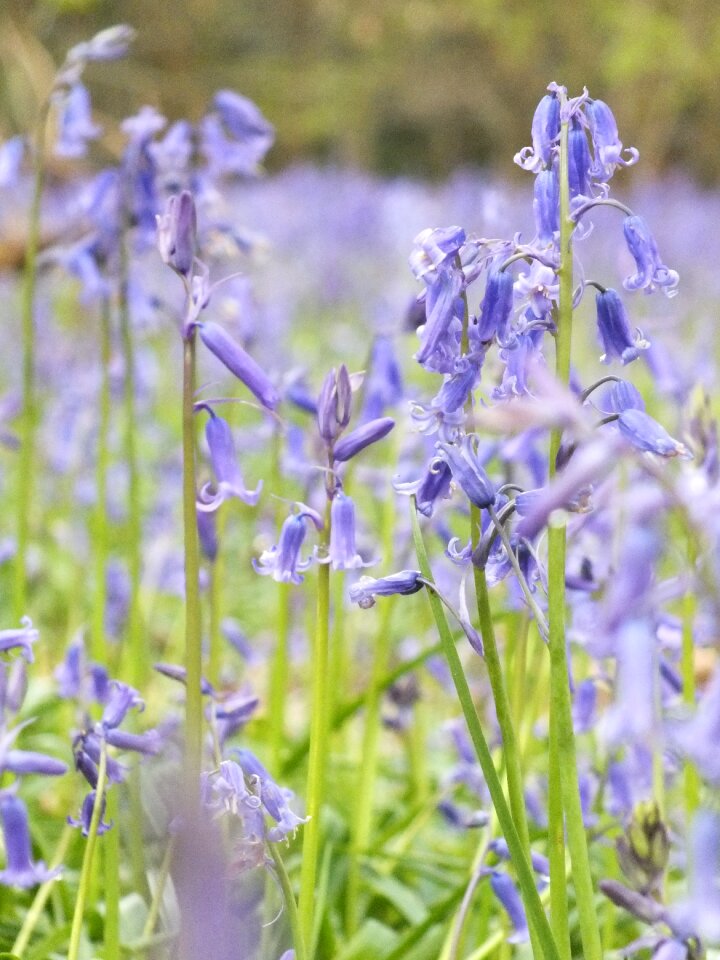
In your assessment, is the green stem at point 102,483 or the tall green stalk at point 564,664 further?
the green stem at point 102,483

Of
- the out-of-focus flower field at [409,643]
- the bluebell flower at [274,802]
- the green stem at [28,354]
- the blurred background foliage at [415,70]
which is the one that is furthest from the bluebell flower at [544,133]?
the blurred background foliage at [415,70]

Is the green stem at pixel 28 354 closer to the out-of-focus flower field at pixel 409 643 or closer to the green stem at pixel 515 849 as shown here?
the out-of-focus flower field at pixel 409 643

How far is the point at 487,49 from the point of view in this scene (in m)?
20.5

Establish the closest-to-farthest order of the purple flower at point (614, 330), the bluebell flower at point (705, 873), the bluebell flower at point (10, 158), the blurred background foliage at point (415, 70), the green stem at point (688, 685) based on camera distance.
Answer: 1. the bluebell flower at point (705, 873)
2. the purple flower at point (614, 330)
3. the green stem at point (688, 685)
4. the bluebell flower at point (10, 158)
5. the blurred background foliage at point (415, 70)

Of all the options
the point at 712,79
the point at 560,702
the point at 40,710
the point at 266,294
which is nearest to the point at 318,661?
the point at 560,702

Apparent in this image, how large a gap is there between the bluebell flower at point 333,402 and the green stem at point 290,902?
0.53m

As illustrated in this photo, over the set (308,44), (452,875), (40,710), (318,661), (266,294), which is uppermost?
(308,44)

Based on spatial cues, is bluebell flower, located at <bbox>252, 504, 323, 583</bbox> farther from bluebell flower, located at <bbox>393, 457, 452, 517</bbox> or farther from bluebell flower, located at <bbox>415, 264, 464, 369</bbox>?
bluebell flower, located at <bbox>415, 264, 464, 369</bbox>

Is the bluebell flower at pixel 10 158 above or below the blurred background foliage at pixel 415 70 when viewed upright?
below

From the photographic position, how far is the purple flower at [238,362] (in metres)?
1.52

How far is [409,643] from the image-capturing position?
4.21 meters

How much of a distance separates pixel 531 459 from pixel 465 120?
23.2 metres

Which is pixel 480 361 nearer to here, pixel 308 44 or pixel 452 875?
pixel 452 875

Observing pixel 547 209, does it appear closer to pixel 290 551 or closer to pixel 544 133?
pixel 544 133
